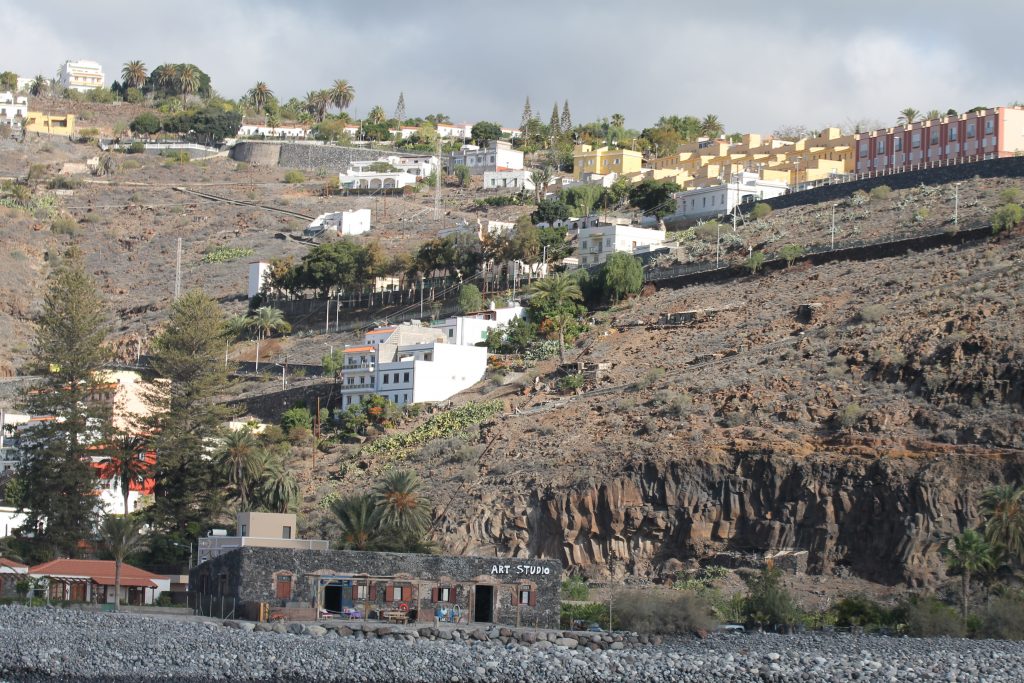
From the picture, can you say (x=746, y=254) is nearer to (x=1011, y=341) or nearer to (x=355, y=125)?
(x=1011, y=341)

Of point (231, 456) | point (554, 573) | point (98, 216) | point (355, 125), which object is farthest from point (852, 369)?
point (355, 125)

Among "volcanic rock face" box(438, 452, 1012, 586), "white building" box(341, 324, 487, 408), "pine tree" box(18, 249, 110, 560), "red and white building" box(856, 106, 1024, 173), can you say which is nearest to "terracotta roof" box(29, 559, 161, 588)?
"pine tree" box(18, 249, 110, 560)

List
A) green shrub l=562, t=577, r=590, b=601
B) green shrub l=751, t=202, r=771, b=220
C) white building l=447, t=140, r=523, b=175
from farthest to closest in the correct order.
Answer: white building l=447, t=140, r=523, b=175, green shrub l=751, t=202, r=771, b=220, green shrub l=562, t=577, r=590, b=601

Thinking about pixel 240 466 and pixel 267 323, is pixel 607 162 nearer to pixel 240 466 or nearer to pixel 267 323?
pixel 267 323

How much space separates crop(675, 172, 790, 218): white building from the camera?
107750mm

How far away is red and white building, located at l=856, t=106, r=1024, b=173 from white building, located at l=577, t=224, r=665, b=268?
15436mm

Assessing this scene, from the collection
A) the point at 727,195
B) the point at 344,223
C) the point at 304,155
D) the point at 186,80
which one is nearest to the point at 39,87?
the point at 186,80

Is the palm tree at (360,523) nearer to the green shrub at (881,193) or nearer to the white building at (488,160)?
the green shrub at (881,193)

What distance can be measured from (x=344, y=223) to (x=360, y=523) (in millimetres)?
65722

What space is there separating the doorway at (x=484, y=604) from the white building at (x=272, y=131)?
124m

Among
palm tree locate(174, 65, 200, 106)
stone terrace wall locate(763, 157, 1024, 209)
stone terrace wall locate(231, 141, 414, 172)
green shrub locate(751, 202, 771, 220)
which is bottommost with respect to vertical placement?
green shrub locate(751, 202, 771, 220)

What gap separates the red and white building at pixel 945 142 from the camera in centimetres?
10100

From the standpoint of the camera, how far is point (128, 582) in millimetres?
62625

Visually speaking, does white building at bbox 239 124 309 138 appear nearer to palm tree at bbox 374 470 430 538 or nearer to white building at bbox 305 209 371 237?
white building at bbox 305 209 371 237
